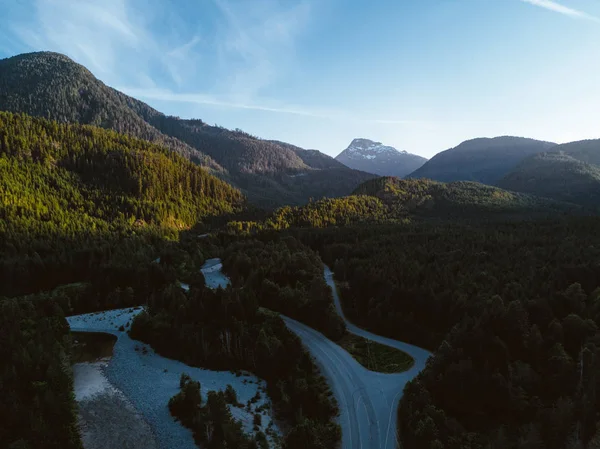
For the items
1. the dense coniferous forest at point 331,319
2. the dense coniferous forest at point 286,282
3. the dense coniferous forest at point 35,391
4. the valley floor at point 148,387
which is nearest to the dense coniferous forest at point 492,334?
the dense coniferous forest at point 331,319

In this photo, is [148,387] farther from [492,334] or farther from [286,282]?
[492,334]

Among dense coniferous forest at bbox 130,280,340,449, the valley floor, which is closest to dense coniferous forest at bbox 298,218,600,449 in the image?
dense coniferous forest at bbox 130,280,340,449

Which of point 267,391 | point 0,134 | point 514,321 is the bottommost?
point 267,391

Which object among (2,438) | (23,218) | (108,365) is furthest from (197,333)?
(23,218)

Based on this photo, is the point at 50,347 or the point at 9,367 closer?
the point at 9,367

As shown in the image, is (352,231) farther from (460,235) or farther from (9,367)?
(9,367)

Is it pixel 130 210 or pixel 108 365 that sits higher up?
pixel 130 210
